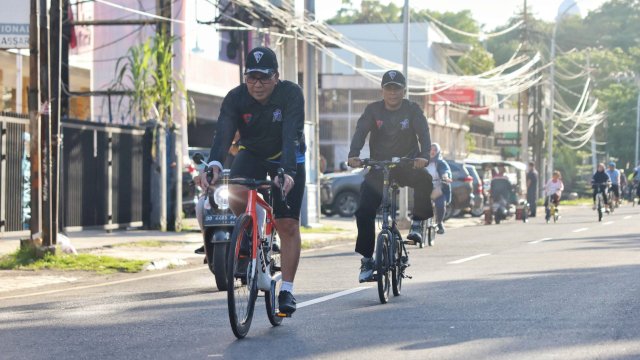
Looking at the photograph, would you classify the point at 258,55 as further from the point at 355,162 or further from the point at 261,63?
the point at 355,162

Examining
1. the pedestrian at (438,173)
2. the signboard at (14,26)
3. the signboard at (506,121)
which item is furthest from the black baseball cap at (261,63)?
the signboard at (506,121)

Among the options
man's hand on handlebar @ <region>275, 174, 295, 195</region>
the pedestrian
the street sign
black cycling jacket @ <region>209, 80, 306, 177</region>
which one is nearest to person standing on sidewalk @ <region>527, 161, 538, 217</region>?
the street sign

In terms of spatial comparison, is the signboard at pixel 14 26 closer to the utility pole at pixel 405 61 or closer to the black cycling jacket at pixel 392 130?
the black cycling jacket at pixel 392 130

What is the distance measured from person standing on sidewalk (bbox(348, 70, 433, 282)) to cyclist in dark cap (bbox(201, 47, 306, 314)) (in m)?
2.06

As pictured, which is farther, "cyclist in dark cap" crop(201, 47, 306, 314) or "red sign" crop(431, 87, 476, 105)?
"red sign" crop(431, 87, 476, 105)

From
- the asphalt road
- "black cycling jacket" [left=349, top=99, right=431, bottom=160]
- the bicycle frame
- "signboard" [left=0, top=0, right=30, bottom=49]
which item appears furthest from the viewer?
"signboard" [left=0, top=0, right=30, bottom=49]

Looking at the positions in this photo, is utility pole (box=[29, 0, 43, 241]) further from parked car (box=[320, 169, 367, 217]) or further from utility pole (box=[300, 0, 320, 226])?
parked car (box=[320, 169, 367, 217])

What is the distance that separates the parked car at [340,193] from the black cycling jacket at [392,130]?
2372cm

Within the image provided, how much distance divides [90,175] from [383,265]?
12.9 meters

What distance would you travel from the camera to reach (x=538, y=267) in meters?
14.6

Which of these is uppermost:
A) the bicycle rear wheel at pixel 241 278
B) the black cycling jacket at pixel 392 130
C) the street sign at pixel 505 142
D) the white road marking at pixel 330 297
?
the street sign at pixel 505 142

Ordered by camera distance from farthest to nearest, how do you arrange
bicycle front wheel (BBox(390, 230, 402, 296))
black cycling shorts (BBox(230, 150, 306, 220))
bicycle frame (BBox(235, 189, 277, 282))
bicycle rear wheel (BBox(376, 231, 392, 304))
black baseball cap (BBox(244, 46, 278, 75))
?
bicycle front wheel (BBox(390, 230, 402, 296))
bicycle rear wheel (BBox(376, 231, 392, 304))
black cycling shorts (BBox(230, 150, 306, 220))
black baseball cap (BBox(244, 46, 278, 75))
bicycle frame (BBox(235, 189, 277, 282))

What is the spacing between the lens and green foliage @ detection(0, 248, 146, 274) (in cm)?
1537

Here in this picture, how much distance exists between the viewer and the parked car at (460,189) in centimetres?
3403
